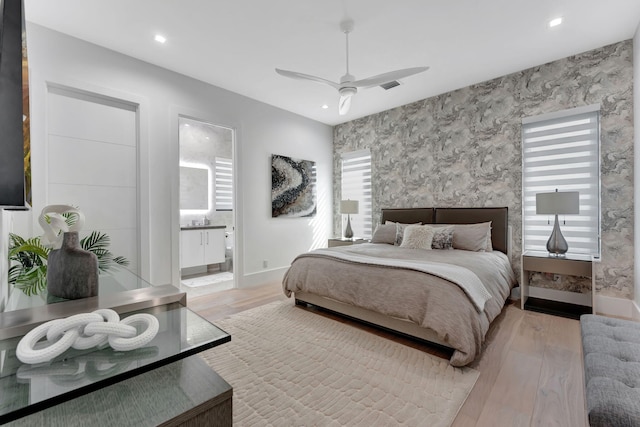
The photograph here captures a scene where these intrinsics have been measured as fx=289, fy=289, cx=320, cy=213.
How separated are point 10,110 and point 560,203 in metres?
3.99

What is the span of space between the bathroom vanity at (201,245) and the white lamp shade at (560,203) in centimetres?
466

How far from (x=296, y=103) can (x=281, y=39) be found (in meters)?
1.64

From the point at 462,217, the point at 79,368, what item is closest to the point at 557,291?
the point at 462,217

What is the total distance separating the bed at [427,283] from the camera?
206 centimetres

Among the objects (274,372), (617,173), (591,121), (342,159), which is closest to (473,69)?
(591,121)

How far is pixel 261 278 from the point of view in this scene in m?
4.41

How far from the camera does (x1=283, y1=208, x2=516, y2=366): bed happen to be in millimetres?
2057

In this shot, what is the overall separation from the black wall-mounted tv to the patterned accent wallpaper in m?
4.30

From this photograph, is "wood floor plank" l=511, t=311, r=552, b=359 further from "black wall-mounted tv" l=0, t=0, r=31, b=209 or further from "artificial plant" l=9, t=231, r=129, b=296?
"artificial plant" l=9, t=231, r=129, b=296

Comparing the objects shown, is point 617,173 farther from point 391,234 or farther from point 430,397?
point 430,397

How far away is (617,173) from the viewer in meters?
2.95

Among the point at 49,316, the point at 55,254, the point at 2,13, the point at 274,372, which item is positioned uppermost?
the point at 2,13

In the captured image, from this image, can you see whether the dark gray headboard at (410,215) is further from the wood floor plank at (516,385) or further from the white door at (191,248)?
the white door at (191,248)

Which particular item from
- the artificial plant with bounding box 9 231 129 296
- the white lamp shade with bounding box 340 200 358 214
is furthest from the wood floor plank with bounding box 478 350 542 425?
the white lamp shade with bounding box 340 200 358 214
